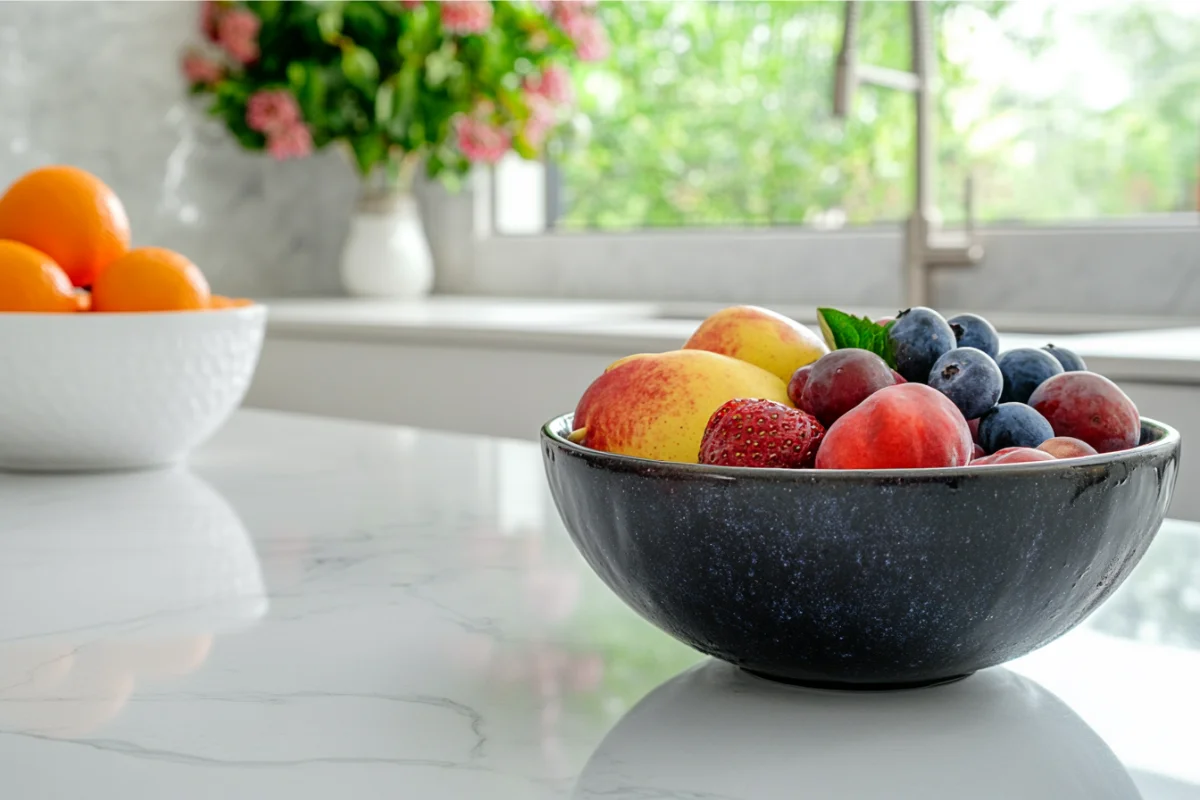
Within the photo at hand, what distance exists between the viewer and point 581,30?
2.67 meters

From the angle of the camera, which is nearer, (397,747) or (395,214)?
(397,747)

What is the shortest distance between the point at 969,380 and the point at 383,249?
2455mm

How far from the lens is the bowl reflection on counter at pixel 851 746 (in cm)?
41

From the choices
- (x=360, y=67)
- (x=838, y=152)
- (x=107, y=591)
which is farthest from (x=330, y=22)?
(x=107, y=591)

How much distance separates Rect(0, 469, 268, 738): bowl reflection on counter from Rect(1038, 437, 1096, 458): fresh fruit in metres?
0.34

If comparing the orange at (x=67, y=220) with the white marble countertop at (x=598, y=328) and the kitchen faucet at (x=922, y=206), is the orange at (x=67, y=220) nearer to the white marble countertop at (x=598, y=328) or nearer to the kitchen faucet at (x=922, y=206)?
the white marble countertop at (x=598, y=328)

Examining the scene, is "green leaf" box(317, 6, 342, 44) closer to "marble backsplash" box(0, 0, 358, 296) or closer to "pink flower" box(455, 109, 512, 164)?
"pink flower" box(455, 109, 512, 164)

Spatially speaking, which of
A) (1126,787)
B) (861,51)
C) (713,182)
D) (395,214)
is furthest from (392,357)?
(1126,787)

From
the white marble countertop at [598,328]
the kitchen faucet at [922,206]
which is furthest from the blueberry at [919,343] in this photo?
the kitchen faucet at [922,206]

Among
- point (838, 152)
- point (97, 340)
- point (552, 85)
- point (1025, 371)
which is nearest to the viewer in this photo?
point (1025, 371)

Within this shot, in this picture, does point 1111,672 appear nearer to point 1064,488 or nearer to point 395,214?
point 1064,488

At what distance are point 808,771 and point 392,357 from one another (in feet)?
6.11

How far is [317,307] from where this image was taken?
8.63 feet

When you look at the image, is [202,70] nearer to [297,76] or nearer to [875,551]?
[297,76]
